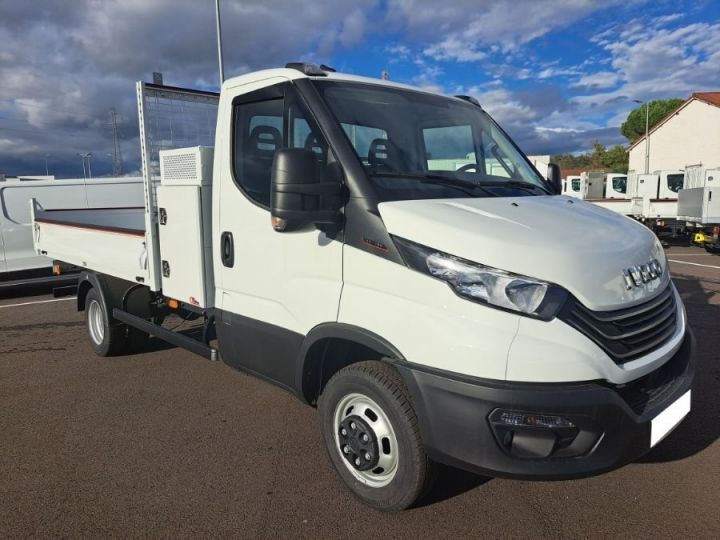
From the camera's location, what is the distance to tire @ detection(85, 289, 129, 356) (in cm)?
568

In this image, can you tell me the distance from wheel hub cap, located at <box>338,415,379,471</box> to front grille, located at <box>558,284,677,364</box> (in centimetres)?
120

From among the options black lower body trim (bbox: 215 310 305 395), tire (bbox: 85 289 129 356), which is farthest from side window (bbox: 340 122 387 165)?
tire (bbox: 85 289 129 356)

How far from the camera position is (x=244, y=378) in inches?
207

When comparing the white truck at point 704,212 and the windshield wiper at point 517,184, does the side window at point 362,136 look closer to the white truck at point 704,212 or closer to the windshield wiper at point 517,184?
the windshield wiper at point 517,184

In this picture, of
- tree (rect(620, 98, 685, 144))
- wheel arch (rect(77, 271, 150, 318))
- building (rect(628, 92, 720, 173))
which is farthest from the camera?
tree (rect(620, 98, 685, 144))

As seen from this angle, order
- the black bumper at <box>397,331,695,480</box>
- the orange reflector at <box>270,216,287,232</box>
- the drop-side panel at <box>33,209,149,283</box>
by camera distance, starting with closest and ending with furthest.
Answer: the black bumper at <box>397,331,695,480</box> < the orange reflector at <box>270,216,287,232</box> < the drop-side panel at <box>33,209,149,283</box>

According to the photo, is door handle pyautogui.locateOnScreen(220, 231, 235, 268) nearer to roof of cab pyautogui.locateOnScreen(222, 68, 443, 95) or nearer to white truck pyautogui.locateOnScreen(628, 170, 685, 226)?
roof of cab pyautogui.locateOnScreen(222, 68, 443, 95)

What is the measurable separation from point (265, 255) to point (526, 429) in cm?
187

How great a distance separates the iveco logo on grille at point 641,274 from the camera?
2.70 metres

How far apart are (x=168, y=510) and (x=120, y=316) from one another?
2852 millimetres

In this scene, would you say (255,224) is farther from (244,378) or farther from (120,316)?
(120,316)

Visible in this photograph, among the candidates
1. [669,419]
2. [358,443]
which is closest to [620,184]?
[669,419]

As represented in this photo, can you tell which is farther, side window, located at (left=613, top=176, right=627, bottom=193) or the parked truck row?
side window, located at (left=613, top=176, right=627, bottom=193)

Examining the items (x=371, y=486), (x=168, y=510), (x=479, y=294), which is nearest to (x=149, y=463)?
(x=168, y=510)
